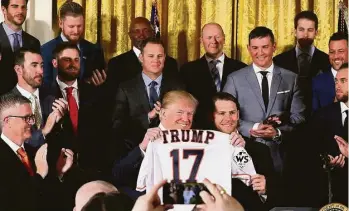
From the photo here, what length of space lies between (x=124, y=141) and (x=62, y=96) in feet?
1.91

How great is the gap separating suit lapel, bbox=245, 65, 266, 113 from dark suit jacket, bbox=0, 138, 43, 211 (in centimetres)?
174

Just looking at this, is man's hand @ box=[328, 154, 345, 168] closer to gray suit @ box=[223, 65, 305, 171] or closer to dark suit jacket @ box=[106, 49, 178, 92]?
gray suit @ box=[223, 65, 305, 171]

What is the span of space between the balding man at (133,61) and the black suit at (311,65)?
0.84 meters

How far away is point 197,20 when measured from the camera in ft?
21.2

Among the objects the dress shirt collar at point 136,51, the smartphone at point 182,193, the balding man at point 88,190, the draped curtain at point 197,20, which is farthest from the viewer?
the draped curtain at point 197,20

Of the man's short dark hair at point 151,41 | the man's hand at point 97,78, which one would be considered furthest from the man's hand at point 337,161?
the man's hand at point 97,78

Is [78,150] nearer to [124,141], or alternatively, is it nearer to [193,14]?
[124,141]

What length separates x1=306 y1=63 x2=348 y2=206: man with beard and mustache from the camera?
6.06 meters

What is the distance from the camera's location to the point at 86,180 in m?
6.01

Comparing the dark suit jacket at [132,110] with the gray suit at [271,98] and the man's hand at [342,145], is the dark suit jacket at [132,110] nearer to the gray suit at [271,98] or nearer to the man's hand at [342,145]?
the gray suit at [271,98]

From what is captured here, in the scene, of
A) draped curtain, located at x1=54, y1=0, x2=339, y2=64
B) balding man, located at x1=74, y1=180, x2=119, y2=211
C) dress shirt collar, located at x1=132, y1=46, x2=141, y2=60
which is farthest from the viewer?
draped curtain, located at x1=54, y1=0, x2=339, y2=64

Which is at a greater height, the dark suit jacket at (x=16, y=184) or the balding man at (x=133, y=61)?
the balding man at (x=133, y=61)

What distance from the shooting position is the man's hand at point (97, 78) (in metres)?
6.16

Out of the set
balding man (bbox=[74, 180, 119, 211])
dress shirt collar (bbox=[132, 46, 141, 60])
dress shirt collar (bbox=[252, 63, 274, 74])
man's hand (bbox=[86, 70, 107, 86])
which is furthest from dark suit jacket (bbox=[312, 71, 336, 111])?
balding man (bbox=[74, 180, 119, 211])
